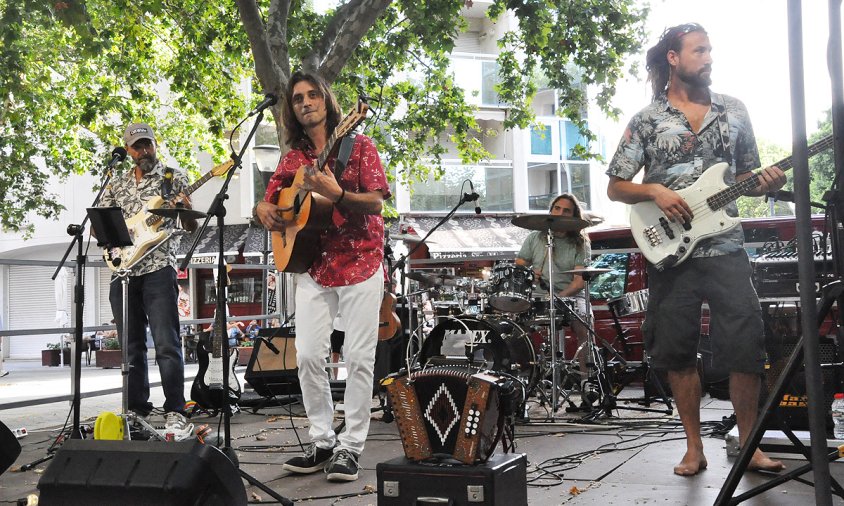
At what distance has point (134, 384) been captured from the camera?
641 centimetres

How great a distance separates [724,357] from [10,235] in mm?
31707

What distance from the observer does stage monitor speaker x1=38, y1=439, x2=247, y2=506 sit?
9.00ft

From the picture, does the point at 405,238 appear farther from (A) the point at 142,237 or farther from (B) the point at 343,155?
(B) the point at 343,155

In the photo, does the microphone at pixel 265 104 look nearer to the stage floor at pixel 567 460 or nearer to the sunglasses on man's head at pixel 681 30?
the stage floor at pixel 567 460

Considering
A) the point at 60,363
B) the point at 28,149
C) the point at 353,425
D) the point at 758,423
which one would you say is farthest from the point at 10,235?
the point at 758,423

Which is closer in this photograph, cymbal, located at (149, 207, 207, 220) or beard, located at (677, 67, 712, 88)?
beard, located at (677, 67, 712, 88)

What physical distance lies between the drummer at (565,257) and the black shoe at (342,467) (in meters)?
3.59

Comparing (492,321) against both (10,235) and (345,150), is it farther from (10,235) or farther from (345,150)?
(10,235)

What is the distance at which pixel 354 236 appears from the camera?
4379 millimetres

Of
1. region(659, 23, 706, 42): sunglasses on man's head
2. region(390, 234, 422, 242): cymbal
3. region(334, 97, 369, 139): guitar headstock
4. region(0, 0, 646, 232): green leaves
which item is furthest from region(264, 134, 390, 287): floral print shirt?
region(0, 0, 646, 232): green leaves

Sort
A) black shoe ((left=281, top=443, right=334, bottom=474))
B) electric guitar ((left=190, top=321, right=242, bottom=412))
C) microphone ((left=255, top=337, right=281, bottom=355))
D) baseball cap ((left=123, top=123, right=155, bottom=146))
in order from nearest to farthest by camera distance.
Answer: black shoe ((left=281, top=443, right=334, bottom=474)) < baseball cap ((left=123, top=123, right=155, bottom=146)) < electric guitar ((left=190, top=321, right=242, bottom=412)) < microphone ((left=255, top=337, right=281, bottom=355))

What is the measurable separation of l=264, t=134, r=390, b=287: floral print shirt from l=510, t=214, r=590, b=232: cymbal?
255 cm

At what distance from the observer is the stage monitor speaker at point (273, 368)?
809 cm

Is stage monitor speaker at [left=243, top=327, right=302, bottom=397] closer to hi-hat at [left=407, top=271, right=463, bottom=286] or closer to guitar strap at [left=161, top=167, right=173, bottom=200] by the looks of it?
hi-hat at [left=407, top=271, right=463, bottom=286]
